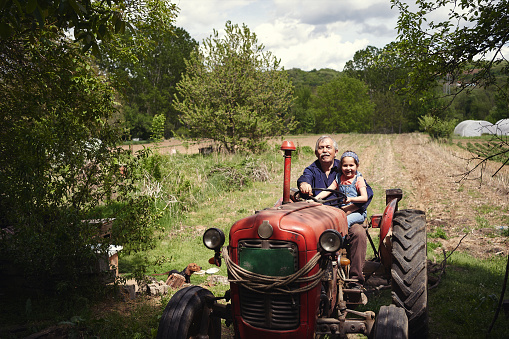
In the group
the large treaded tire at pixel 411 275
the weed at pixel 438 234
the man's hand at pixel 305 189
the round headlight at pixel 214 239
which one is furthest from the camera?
the weed at pixel 438 234

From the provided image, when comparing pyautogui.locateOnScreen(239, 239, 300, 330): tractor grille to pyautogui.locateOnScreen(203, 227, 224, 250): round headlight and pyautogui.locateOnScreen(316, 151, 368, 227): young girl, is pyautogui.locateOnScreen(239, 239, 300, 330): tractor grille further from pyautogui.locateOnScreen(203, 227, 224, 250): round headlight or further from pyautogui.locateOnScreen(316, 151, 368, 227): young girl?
pyautogui.locateOnScreen(316, 151, 368, 227): young girl

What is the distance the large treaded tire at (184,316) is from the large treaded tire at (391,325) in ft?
4.40

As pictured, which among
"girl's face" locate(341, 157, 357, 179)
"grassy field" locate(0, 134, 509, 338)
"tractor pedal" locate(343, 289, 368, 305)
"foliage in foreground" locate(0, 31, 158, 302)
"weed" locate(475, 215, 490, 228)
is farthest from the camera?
"weed" locate(475, 215, 490, 228)

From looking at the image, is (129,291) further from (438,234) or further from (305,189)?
(438,234)

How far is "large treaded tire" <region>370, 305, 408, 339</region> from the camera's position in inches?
113

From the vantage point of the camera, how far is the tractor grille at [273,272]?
2.96 metres

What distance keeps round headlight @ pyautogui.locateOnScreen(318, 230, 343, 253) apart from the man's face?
2.04 meters

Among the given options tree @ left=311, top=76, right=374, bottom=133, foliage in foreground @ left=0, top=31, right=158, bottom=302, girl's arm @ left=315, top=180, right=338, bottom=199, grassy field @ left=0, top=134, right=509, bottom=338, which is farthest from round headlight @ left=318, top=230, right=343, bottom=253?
tree @ left=311, top=76, right=374, bottom=133

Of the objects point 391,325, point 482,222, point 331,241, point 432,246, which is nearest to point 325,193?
point 331,241

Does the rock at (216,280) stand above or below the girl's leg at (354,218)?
below

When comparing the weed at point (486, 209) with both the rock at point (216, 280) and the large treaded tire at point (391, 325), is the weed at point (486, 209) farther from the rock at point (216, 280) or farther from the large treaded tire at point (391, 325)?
the large treaded tire at point (391, 325)

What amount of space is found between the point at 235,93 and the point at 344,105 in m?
52.2

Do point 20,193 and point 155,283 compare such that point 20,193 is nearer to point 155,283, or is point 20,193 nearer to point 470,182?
point 155,283

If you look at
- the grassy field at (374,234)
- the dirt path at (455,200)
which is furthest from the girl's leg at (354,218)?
the dirt path at (455,200)
